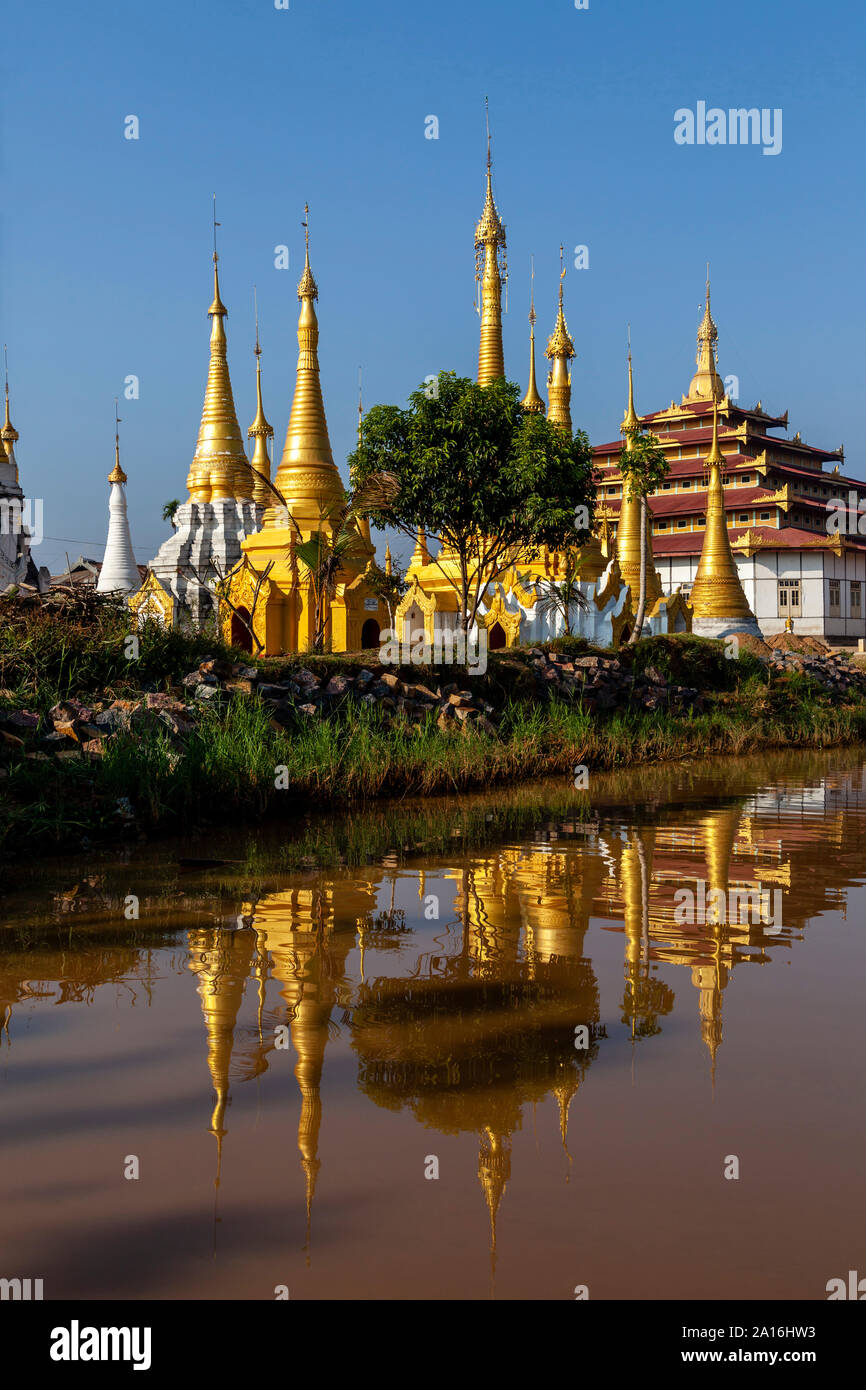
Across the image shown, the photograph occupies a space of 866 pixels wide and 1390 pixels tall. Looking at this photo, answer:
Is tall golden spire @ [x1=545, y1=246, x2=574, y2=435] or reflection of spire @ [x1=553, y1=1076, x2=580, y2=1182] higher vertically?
tall golden spire @ [x1=545, y1=246, x2=574, y2=435]

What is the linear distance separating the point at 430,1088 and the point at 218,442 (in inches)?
1186

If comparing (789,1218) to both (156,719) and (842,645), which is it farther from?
(842,645)

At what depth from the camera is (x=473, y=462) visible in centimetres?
1858

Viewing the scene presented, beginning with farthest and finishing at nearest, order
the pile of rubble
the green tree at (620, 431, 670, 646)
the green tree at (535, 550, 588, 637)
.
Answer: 1. the pile of rubble
2. the green tree at (535, 550, 588, 637)
3. the green tree at (620, 431, 670, 646)

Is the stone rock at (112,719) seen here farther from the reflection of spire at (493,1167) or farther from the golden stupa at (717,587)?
the golden stupa at (717,587)

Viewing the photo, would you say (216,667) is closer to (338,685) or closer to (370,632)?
(338,685)

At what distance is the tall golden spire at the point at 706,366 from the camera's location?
189 ft

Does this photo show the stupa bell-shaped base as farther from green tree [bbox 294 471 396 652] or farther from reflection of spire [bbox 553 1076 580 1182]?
reflection of spire [bbox 553 1076 580 1182]

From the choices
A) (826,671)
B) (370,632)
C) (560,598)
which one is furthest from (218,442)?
(826,671)

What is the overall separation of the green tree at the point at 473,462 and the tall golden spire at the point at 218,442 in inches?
508

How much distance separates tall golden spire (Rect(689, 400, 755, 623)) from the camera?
31.0m

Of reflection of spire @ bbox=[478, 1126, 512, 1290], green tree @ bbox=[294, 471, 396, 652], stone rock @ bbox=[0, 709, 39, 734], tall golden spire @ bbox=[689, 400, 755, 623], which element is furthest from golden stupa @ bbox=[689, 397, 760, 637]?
reflection of spire @ bbox=[478, 1126, 512, 1290]

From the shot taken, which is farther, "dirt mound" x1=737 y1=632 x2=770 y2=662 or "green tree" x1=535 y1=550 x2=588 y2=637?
"dirt mound" x1=737 y1=632 x2=770 y2=662

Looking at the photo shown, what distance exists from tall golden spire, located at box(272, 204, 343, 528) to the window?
84.4 ft
